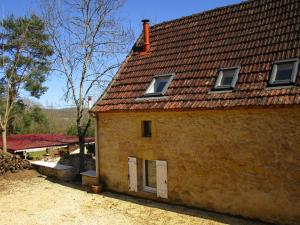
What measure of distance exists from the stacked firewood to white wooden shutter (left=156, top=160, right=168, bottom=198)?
1098 cm

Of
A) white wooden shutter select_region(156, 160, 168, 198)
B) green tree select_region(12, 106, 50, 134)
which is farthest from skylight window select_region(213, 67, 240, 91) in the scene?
green tree select_region(12, 106, 50, 134)

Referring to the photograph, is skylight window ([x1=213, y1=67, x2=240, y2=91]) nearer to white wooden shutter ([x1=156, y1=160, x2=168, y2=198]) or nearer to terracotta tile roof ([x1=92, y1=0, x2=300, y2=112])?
terracotta tile roof ([x1=92, y1=0, x2=300, y2=112])

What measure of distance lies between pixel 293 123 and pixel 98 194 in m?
9.01

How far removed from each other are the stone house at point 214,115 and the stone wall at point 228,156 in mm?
32

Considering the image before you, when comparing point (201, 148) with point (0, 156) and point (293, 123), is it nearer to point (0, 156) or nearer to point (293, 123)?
point (293, 123)

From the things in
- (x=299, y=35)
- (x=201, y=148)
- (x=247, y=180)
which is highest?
(x=299, y=35)

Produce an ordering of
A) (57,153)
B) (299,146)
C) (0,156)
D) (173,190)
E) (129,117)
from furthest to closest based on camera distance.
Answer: (57,153)
(0,156)
(129,117)
(173,190)
(299,146)

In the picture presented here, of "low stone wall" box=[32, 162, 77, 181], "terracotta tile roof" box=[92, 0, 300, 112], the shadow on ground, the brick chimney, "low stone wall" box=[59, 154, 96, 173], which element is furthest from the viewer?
"low stone wall" box=[59, 154, 96, 173]

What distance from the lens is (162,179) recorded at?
1275 centimetres

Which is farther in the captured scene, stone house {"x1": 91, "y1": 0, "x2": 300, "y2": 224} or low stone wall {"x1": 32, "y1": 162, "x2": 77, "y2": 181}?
low stone wall {"x1": 32, "y1": 162, "x2": 77, "y2": 181}

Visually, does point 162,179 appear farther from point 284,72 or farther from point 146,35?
point 146,35

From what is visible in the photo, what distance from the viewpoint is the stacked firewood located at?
19169 mm

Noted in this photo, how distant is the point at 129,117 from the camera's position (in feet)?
45.4

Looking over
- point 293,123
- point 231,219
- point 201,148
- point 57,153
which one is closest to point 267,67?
point 293,123
